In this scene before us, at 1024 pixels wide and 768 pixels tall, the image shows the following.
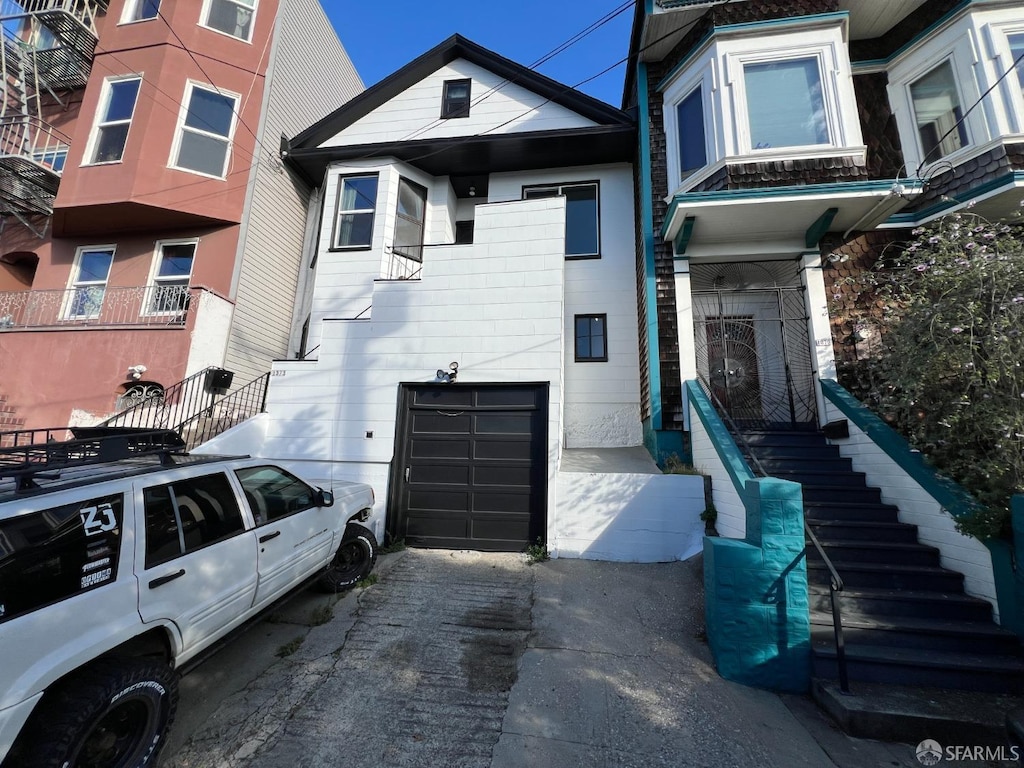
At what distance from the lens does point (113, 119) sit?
32.4ft

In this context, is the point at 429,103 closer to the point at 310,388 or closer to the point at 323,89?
the point at 323,89

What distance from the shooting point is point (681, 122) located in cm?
798

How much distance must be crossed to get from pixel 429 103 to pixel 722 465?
34.1ft

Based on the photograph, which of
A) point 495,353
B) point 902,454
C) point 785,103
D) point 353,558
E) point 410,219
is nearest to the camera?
point 902,454

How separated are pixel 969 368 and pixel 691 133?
601cm

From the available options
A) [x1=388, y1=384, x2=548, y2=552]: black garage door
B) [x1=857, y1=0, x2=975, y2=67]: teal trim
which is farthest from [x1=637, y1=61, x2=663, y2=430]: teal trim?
[x1=857, y1=0, x2=975, y2=67]: teal trim

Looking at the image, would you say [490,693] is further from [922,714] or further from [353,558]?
[922,714]

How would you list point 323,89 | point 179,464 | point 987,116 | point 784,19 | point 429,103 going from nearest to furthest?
point 179,464, point 987,116, point 784,19, point 429,103, point 323,89

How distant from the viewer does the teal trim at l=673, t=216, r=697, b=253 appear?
6938 millimetres

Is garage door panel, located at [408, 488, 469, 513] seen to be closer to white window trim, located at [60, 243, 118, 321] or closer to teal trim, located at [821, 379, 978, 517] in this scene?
teal trim, located at [821, 379, 978, 517]

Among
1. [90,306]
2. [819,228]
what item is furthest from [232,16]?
[819,228]

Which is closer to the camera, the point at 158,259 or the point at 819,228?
the point at 819,228

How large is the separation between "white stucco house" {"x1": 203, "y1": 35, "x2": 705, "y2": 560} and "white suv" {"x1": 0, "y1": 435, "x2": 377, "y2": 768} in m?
2.99

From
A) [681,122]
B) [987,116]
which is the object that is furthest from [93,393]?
[987,116]
